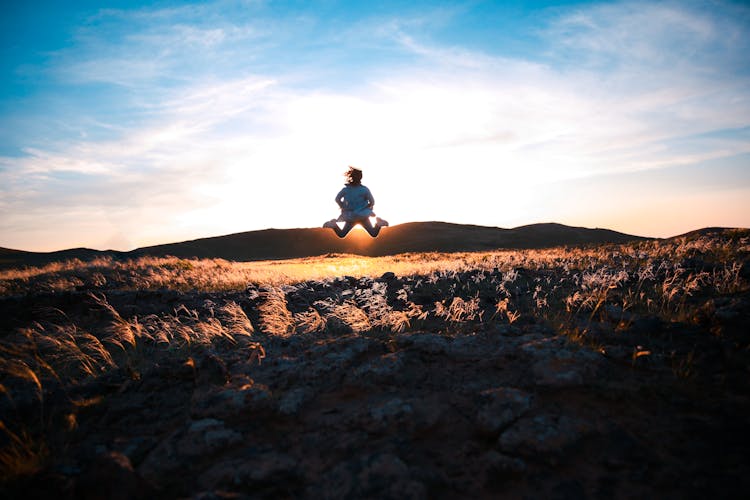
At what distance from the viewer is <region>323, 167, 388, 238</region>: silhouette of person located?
1251cm

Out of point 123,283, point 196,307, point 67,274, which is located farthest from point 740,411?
point 67,274

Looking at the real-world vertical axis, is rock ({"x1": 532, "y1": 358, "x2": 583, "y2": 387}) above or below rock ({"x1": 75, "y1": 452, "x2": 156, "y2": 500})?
above

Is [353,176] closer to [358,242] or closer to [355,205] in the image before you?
[355,205]

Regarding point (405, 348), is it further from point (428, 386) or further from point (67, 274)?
point (67, 274)

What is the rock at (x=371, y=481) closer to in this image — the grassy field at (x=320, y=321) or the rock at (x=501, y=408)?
the rock at (x=501, y=408)

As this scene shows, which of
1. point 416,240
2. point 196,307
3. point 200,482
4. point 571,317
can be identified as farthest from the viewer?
point 416,240

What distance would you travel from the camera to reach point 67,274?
13641 mm

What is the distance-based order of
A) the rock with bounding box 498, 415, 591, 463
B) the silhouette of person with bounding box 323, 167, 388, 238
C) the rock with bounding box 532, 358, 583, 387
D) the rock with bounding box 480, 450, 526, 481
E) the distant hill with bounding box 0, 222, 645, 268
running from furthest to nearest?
the distant hill with bounding box 0, 222, 645, 268
the silhouette of person with bounding box 323, 167, 388, 238
the rock with bounding box 532, 358, 583, 387
the rock with bounding box 498, 415, 591, 463
the rock with bounding box 480, 450, 526, 481

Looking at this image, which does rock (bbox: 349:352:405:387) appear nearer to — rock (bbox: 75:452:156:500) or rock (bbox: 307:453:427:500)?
rock (bbox: 307:453:427:500)

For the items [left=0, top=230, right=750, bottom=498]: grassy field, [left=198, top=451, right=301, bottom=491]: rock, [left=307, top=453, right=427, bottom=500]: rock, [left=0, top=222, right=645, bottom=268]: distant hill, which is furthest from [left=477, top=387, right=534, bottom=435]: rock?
[left=0, top=222, right=645, bottom=268]: distant hill

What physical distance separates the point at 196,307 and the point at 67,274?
9.12m

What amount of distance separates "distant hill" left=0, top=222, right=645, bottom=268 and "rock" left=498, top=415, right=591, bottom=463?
3700 cm

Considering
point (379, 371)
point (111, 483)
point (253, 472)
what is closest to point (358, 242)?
point (379, 371)

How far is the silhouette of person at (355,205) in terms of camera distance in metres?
12.5
